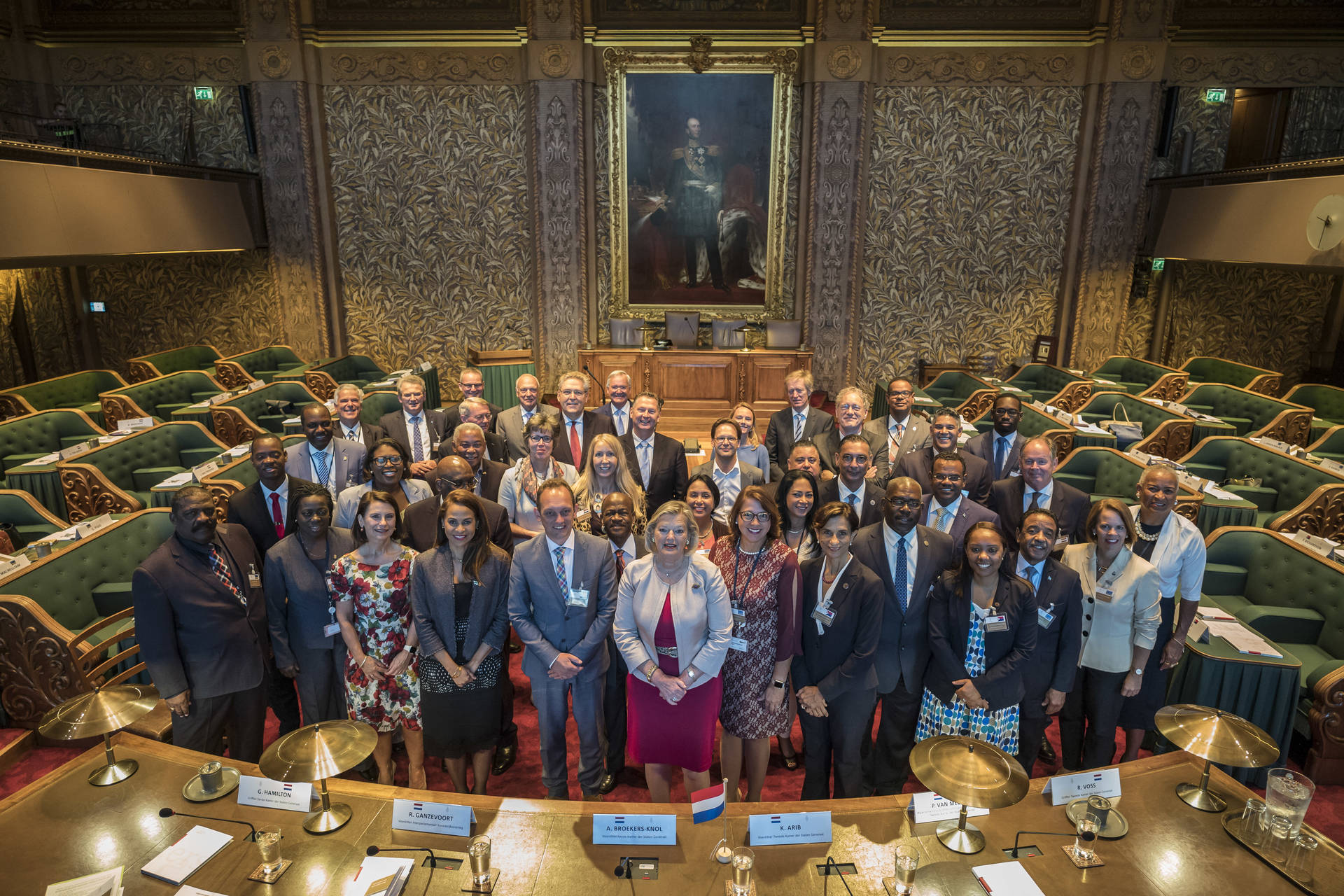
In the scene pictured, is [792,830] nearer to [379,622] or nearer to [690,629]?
[690,629]

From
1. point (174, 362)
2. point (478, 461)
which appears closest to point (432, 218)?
point (174, 362)

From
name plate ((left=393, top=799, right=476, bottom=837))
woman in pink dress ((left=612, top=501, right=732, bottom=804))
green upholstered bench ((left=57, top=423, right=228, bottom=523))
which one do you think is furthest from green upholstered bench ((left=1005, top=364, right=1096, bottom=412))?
green upholstered bench ((left=57, top=423, right=228, bottom=523))

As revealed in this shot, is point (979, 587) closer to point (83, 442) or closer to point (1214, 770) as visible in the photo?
point (1214, 770)

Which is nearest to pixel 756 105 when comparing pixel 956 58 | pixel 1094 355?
pixel 956 58

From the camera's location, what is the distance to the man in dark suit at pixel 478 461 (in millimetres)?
4406

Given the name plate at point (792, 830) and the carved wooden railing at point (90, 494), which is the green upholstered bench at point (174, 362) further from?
the name plate at point (792, 830)

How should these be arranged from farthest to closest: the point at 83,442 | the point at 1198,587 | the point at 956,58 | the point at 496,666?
the point at 956,58 → the point at 83,442 → the point at 1198,587 → the point at 496,666

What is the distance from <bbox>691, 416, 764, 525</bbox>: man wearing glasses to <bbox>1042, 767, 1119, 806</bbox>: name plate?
238 cm

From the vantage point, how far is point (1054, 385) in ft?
33.3

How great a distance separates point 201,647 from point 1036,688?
3.50 metres

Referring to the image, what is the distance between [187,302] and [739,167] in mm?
8533

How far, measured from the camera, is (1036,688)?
3236 mm

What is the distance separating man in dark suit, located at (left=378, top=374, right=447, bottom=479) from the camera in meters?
5.50

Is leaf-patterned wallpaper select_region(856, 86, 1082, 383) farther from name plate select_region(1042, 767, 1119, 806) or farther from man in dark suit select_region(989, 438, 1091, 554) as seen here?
name plate select_region(1042, 767, 1119, 806)
